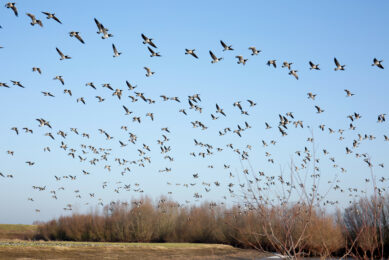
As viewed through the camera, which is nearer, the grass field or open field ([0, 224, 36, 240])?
the grass field

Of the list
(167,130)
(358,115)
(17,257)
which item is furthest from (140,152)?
(358,115)

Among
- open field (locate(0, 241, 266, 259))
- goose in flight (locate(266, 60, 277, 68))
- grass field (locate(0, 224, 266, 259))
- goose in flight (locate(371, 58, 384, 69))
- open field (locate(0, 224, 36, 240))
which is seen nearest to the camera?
goose in flight (locate(371, 58, 384, 69))

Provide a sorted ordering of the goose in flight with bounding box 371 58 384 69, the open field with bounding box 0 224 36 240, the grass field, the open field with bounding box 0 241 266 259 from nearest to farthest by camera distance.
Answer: the goose in flight with bounding box 371 58 384 69 < the open field with bounding box 0 241 266 259 < the grass field < the open field with bounding box 0 224 36 240

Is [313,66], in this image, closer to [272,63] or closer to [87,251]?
[272,63]

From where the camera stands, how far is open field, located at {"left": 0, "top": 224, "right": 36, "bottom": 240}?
3837 inches

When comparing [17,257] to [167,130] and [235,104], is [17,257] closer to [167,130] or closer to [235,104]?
[167,130]

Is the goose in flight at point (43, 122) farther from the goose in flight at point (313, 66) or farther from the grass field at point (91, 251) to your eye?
the goose in flight at point (313, 66)

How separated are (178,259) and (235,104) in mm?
25805

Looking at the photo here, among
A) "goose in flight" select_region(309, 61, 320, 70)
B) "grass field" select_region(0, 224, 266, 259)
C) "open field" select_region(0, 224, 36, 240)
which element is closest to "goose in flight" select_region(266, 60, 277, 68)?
"goose in flight" select_region(309, 61, 320, 70)

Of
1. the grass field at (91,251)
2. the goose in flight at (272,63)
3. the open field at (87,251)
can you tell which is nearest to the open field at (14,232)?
the grass field at (91,251)

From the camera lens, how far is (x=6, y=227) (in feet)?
371

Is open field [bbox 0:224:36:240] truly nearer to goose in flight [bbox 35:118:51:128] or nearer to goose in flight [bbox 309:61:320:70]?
goose in flight [bbox 35:118:51:128]

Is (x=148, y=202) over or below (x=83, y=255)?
over

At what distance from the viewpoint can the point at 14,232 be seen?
347 ft
